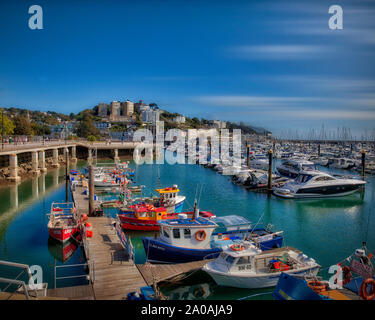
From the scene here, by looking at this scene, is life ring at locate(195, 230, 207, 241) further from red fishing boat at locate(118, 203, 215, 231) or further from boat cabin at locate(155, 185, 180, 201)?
boat cabin at locate(155, 185, 180, 201)

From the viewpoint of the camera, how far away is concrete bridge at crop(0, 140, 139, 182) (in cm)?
3797

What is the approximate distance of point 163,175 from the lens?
170 ft

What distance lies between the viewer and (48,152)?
215 ft

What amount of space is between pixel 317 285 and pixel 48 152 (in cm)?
6549

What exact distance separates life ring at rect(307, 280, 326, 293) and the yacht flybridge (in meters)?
23.6

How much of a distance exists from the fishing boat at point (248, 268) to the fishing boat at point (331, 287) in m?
1.66

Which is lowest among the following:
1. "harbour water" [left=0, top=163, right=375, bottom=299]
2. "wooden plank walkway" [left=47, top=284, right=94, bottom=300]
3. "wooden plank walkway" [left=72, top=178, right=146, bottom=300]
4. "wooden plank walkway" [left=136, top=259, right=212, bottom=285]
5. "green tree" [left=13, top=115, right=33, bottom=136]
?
"harbour water" [left=0, top=163, right=375, bottom=299]

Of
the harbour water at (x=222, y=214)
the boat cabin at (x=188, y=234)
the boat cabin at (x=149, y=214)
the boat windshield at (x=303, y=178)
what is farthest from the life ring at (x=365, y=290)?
the boat windshield at (x=303, y=178)

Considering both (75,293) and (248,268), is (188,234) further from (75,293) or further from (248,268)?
(75,293)

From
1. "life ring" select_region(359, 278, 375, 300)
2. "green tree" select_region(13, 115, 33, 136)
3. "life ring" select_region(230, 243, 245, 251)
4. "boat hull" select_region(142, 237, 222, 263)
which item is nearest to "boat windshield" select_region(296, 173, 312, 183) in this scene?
"boat hull" select_region(142, 237, 222, 263)

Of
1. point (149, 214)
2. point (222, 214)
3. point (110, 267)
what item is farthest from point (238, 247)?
point (222, 214)

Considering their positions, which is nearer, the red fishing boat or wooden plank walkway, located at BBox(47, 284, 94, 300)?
wooden plank walkway, located at BBox(47, 284, 94, 300)

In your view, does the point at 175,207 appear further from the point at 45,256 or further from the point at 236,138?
the point at 236,138
